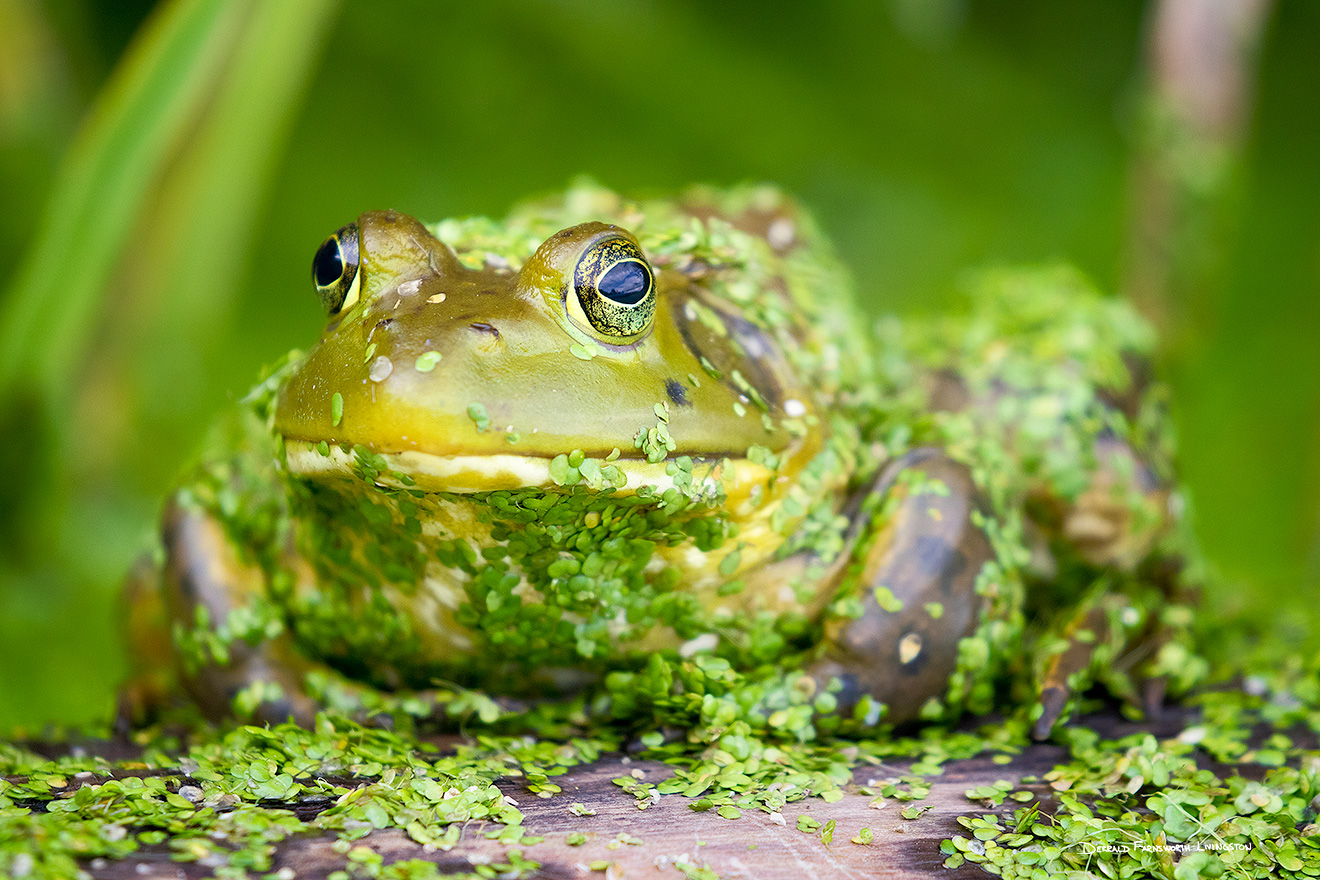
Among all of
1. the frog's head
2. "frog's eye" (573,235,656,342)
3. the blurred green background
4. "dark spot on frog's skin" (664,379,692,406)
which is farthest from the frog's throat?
the blurred green background

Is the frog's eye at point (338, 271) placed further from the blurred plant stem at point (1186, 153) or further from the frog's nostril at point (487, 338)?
the blurred plant stem at point (1186, 153)

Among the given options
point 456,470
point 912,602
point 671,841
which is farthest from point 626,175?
point 671,841

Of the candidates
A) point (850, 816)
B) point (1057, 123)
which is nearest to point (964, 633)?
point (850, 816)

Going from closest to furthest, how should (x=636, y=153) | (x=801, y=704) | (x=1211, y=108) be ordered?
(x=801, y=704) → (x=1211, y=108) → (x=636, y=153)

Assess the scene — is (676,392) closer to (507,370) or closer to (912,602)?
(507,370)

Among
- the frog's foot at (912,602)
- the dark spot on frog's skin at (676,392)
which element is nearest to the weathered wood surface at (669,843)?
the frog's foot at (912,602)

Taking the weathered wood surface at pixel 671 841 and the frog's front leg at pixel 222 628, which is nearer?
the weathered wood surface at pixel 671 841

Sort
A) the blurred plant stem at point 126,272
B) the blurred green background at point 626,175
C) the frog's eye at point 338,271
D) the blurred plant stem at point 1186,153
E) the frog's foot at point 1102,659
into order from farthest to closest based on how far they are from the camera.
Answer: the blurred plant stem at point 1186,153, the blurred green background at point 626,175, the blurred plant stem at point 126,272, the frog's foot at point 1102,659, the frog's eye at point 338,271

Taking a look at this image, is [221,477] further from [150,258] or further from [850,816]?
[150,258]
